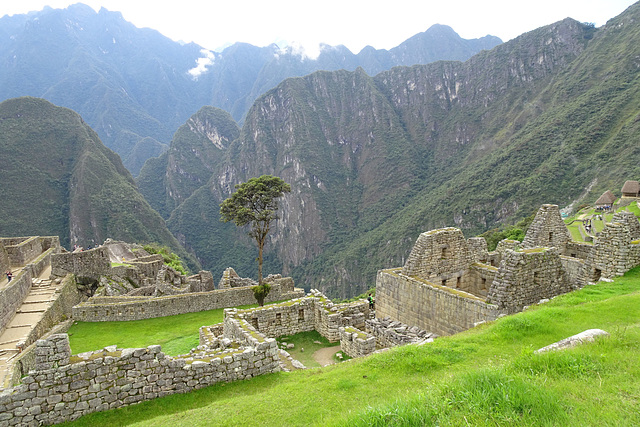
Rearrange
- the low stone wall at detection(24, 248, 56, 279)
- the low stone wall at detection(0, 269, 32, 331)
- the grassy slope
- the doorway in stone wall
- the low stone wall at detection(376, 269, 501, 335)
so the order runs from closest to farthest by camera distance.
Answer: the grassy slope → the low stone wall at detection(376, 269, 501, 335) → the doorway in stone wall → the low stone wall at detection(0, 269, 32, 331) → the low stone wall at detection(24, 248, 56, 279)

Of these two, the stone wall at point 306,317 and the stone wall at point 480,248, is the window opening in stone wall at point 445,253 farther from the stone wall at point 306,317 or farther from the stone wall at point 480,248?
the stone wall at point 306,317

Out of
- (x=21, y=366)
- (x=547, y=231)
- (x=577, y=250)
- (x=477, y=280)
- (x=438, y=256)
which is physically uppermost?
(x=547, y=231)

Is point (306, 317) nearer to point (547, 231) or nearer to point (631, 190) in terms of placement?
point (547, 231)

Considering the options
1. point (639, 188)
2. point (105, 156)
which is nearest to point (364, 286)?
point (639, 188)

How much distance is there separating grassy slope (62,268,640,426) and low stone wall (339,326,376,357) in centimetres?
236

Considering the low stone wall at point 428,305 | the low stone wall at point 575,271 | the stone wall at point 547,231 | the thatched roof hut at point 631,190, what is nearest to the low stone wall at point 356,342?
the low stone wall at point 428,305

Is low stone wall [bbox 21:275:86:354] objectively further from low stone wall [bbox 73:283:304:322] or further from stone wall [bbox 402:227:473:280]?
stone wall [bbox 402:227:473:280]

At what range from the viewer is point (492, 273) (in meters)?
10.7

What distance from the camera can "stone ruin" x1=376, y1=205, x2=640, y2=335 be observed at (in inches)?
317

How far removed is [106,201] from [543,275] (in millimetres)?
143907

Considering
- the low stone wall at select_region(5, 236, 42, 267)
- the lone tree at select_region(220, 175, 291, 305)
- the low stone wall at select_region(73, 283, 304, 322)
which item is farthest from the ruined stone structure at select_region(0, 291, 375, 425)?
the low stone wall at select_region(5, 236, 42, 267)

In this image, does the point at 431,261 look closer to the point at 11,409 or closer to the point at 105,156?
the point at 11,409

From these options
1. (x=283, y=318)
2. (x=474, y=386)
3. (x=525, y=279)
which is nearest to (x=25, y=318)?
(x=283, y=318)

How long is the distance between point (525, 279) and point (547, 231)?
14.4 ft
